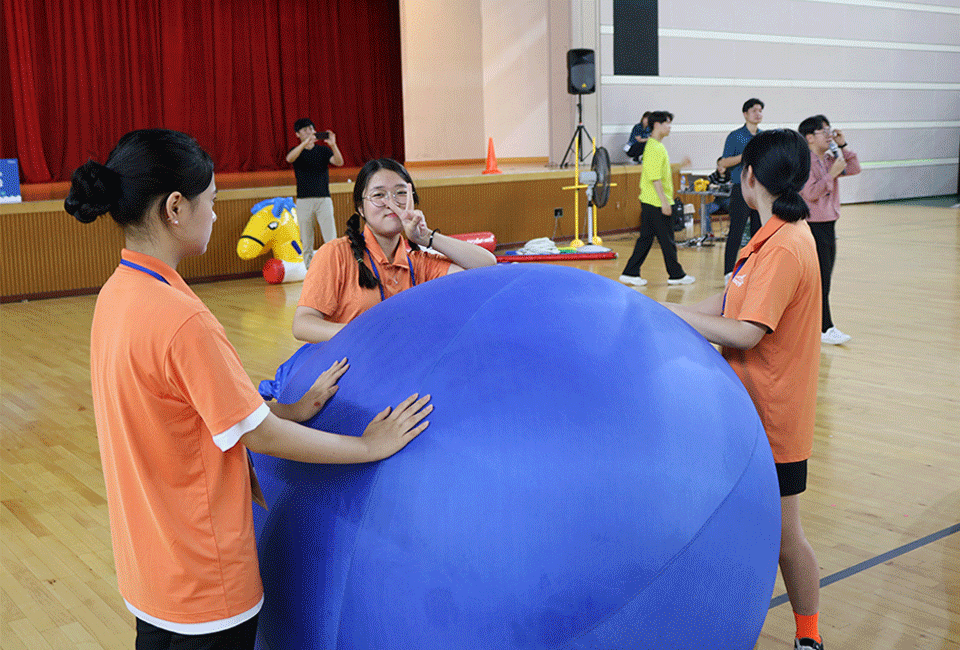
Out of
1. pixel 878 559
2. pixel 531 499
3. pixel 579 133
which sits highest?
pixel 579 133

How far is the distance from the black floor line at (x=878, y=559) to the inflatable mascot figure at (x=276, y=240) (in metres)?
7.76

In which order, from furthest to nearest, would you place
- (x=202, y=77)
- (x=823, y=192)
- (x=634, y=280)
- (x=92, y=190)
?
(x=202, y=77) < (x=634, y=280) < (x=823, y=192) < (x=92, y=190)

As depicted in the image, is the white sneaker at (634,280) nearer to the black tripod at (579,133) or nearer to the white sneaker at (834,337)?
the white sneaker at (834,337)

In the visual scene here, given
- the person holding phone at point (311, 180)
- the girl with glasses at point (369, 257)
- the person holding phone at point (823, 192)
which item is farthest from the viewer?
the person holding phone at point (311, 180)

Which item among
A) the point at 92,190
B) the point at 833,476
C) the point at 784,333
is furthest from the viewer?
the point at 833,476

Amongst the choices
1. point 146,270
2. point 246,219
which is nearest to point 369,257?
point 146,270

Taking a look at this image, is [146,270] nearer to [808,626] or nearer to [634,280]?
[808,626]

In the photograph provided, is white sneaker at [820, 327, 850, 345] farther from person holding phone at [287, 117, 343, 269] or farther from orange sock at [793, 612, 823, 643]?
person holding phone at [287, 117, 343, 269]

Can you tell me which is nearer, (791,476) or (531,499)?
(531,499)

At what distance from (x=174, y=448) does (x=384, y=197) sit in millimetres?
1400

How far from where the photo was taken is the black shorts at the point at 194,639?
1.67 metres

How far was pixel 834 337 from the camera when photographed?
6.62 meters

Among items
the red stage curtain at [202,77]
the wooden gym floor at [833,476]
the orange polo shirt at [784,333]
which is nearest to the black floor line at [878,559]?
the wooden gym floor at [833,476]

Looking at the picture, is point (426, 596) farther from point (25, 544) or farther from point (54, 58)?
point (54, 58)
